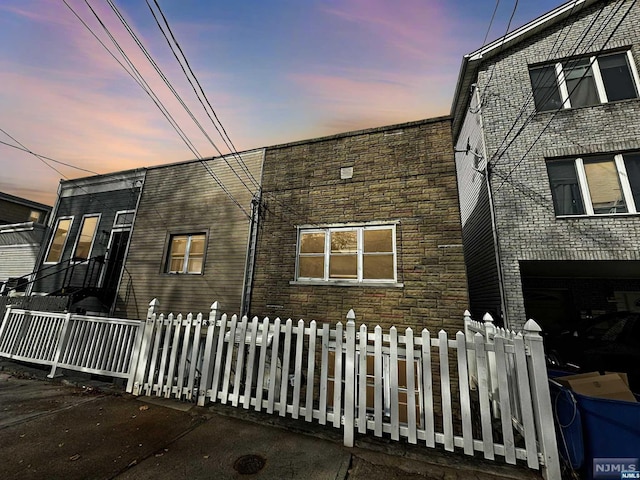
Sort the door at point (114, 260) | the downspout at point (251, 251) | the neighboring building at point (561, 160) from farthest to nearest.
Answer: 1. the door at point (114, 260)
2. the downspout at point (251, 251)
3. the neighboring building at point (561, 160)

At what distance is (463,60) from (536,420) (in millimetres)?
10834

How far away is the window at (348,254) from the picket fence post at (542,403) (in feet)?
12.5

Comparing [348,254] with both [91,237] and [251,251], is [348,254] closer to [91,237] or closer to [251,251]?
[251,251]

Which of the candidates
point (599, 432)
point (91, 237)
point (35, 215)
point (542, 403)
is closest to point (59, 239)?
point (91, 237)

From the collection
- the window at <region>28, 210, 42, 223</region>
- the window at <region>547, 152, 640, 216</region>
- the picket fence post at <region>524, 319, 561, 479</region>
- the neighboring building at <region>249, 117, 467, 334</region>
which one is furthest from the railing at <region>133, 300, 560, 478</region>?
the window at <region>28, 210, 42, 223</region>

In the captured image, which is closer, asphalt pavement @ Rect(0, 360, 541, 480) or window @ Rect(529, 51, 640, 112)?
asphalt pavement @ Rect(0, 360, 541, 480)

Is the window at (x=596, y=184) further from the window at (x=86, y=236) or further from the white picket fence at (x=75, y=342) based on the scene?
the window at (x=86, y=236)

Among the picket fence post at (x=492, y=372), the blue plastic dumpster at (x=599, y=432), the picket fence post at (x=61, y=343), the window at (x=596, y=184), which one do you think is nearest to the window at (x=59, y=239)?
the picket fence post at (x=61, y=343)

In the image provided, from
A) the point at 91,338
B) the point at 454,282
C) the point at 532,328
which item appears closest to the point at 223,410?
the point at 91,338

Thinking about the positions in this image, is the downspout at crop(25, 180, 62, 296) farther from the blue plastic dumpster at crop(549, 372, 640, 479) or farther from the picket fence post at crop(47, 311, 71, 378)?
the blue plastic dumpster at crop(549, 372, 640, 479)

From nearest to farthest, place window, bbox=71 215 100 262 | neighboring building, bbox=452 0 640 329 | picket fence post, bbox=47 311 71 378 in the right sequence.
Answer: picket fence post, bbox=47 311 71 378 → neighboring building, bbox=452 0 640 329 → window, bbox=71 215 100 262

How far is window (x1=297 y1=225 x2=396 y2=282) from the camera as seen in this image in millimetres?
7086

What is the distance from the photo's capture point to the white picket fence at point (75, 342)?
Answer: 5.50m

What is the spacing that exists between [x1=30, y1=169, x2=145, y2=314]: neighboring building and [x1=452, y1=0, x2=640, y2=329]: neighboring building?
13.4 metres
